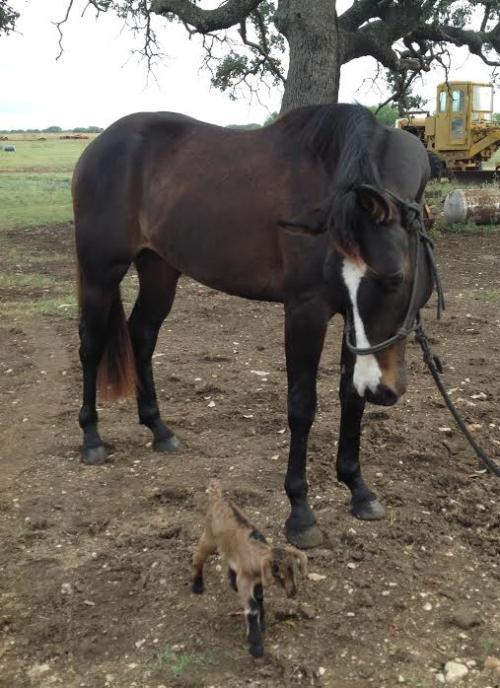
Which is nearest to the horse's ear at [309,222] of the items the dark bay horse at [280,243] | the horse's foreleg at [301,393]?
the dark bay horse at [280,243]

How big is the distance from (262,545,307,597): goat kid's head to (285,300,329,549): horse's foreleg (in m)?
0.78

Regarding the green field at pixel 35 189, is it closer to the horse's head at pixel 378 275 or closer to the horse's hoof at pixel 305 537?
the horse's hoof at pixel 305 537

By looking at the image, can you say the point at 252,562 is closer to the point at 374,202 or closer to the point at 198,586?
the point at 198,586

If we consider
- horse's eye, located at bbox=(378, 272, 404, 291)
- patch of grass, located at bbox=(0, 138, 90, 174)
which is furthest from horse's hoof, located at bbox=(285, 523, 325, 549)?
patch of grass, located at bbox=(0, 138, 90, 174)

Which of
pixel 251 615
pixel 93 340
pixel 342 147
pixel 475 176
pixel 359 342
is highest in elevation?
pixel 342 147

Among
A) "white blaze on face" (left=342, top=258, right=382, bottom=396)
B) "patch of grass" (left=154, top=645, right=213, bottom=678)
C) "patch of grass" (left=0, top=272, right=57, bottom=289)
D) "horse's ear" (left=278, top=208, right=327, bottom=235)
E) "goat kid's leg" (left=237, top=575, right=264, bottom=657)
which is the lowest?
"patch of grass" (left=154, top=645, right=213, bottom=678)

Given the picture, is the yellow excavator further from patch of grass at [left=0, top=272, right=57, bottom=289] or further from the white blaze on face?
the white blaze on face

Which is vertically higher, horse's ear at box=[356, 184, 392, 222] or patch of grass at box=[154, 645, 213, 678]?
horse's ear at box=[356, 184, 392, 222]

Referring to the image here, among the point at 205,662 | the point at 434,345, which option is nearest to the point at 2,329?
the point at 434,345

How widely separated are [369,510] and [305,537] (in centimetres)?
42

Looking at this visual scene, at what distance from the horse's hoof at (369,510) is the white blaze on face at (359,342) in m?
0.91

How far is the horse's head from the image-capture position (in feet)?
8.27

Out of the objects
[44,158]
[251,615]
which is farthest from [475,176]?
[44,158]

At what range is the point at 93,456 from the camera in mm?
4105
